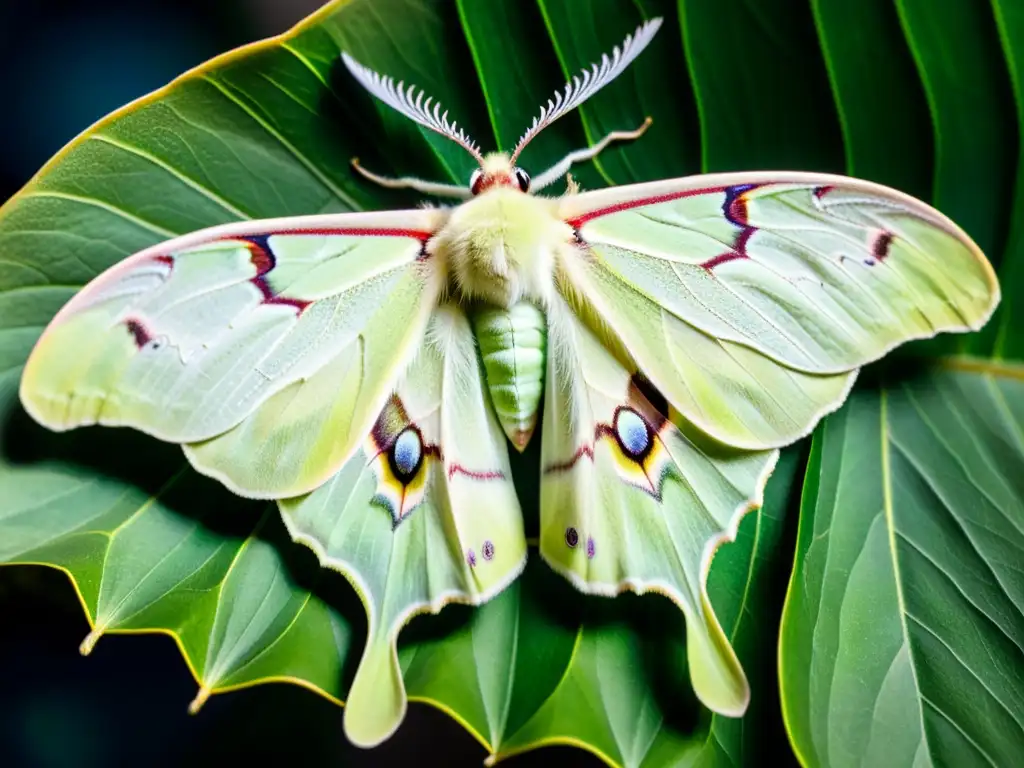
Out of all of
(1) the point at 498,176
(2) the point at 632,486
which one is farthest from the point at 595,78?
(2) the point at 632,486

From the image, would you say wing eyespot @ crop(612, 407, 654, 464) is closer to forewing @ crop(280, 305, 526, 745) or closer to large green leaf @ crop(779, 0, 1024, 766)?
forewing @ crop(280, 305, 526, 745)

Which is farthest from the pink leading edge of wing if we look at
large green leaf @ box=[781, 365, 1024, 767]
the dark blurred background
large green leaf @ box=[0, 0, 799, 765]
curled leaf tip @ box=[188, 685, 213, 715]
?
the dark blurred background

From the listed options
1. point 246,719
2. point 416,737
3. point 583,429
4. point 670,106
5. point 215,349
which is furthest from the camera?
point 416,737

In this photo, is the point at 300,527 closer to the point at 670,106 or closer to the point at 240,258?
the point at 240,258

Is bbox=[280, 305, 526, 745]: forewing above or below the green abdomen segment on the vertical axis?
below

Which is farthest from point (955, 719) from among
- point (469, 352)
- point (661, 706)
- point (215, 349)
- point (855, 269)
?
point (215, 349)

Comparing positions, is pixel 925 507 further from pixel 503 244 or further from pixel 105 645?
pixel 105 645

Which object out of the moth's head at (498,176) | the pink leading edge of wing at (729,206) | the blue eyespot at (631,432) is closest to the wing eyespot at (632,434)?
the blue eyespot at (631,432)

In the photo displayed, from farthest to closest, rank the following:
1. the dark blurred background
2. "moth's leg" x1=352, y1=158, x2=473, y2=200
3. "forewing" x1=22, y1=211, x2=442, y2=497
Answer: the dark blurred background, "moth's leg" x1=352, y1=158, x2=473, y2=200, "forewing" x1=22, y1=211, x2=442, y2=497

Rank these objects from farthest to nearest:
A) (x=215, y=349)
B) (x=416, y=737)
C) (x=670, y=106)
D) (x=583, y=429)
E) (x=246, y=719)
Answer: (x=416, y=737) → (x=246, y=719) → (x=670, y=106) → (x=583, y=429) → (x=215, y=349)
